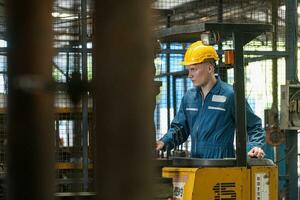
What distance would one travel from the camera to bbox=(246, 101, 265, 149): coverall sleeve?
6418mm

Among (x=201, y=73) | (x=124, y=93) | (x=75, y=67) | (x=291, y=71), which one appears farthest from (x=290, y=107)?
(x=124, y=93)

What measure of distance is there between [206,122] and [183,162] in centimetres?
77

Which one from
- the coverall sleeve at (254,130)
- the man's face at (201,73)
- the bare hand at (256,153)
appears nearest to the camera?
the bare hand at (256,153)

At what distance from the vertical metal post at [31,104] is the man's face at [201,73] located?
4.97m

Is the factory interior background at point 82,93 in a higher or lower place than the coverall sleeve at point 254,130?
higher

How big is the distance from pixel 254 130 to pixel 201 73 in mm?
820

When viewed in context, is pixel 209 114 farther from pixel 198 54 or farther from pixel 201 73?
pixel 198 54

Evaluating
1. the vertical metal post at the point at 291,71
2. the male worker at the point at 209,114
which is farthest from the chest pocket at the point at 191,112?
the vertical metal post at the point at 291,71

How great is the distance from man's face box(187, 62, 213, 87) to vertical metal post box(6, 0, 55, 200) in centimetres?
497

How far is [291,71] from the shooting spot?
9.24 metres

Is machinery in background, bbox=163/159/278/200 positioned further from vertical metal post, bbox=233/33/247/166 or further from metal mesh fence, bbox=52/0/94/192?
metal mesh fence, bbox=52/0/94/192

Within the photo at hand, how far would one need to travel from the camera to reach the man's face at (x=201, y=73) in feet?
22.2

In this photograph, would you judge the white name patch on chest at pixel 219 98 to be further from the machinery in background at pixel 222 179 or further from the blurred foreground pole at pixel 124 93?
the blurred foreground pole at pixel 124 93

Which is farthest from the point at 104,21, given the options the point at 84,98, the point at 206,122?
the point at 206,122
